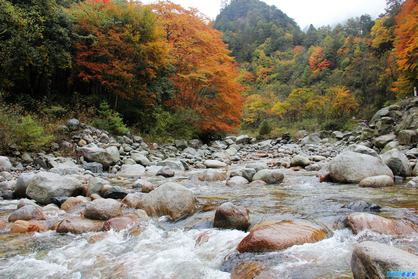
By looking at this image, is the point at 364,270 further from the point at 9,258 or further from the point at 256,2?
the point at 256,2

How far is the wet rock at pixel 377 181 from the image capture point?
4637mm

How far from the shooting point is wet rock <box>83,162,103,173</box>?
22.6 ft

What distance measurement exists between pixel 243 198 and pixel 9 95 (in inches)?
394

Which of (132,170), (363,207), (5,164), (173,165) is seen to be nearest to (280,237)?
(363,207)

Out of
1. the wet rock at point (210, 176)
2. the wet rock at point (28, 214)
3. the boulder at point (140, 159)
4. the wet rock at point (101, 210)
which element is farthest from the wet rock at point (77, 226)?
the boulder at point (140, 159)

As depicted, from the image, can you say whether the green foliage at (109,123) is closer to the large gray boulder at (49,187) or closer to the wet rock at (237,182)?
the large gray boulder at (49,187)

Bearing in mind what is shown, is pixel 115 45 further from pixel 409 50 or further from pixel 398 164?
pixel 409 50

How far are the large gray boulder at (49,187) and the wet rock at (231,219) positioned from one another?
9.87 feet

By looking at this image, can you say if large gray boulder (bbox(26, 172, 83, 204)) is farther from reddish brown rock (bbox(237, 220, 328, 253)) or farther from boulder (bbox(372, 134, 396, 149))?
boulder (bbox(372, 134, 396, 149))

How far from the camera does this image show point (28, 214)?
3039 millimetres

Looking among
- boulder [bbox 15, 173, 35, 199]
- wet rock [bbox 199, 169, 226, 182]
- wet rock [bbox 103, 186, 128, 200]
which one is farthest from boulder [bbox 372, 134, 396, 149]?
boulder [bbox 15, 173, 35, 199]

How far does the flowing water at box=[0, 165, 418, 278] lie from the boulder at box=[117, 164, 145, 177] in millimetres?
3859

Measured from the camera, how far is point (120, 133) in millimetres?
10117

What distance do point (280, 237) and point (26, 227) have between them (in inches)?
116
